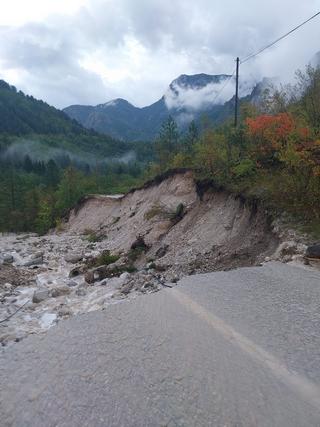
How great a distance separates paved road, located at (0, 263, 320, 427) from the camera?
6.16 meters

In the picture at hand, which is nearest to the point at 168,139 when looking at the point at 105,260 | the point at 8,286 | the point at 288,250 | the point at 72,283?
the point at 105,260

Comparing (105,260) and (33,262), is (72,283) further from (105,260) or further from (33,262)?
(33,262)

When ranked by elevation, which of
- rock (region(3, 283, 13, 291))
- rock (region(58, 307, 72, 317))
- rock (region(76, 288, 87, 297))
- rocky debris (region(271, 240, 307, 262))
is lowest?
rock (region(3, 283, 13, 291))

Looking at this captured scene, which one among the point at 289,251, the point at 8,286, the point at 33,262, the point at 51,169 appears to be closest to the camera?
the point at 289,251

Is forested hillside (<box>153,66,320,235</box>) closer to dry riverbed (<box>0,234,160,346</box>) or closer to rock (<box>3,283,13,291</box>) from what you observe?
dry riverbed (<box>0,234,160,346</box>)

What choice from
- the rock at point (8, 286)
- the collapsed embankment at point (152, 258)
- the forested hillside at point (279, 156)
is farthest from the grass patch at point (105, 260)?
the forested hillside at point (279, 156)

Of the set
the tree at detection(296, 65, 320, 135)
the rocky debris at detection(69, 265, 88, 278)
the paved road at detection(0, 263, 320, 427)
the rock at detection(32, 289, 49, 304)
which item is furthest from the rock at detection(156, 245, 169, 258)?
the tree at detection(296, 65, 320, 135)

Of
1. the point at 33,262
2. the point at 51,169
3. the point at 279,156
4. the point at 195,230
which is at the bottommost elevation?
the point at 33,262

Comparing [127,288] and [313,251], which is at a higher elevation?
[313,251]

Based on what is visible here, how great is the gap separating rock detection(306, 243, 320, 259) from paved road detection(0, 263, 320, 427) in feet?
4.46

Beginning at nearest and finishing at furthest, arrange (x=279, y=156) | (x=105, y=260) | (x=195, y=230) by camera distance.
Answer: (x=279, y=156)
(x=195, y=230)
(x=105, y=260)

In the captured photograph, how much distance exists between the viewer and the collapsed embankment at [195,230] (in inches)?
587

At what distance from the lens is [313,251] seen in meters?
12.3

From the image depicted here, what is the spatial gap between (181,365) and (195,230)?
12.5 m
